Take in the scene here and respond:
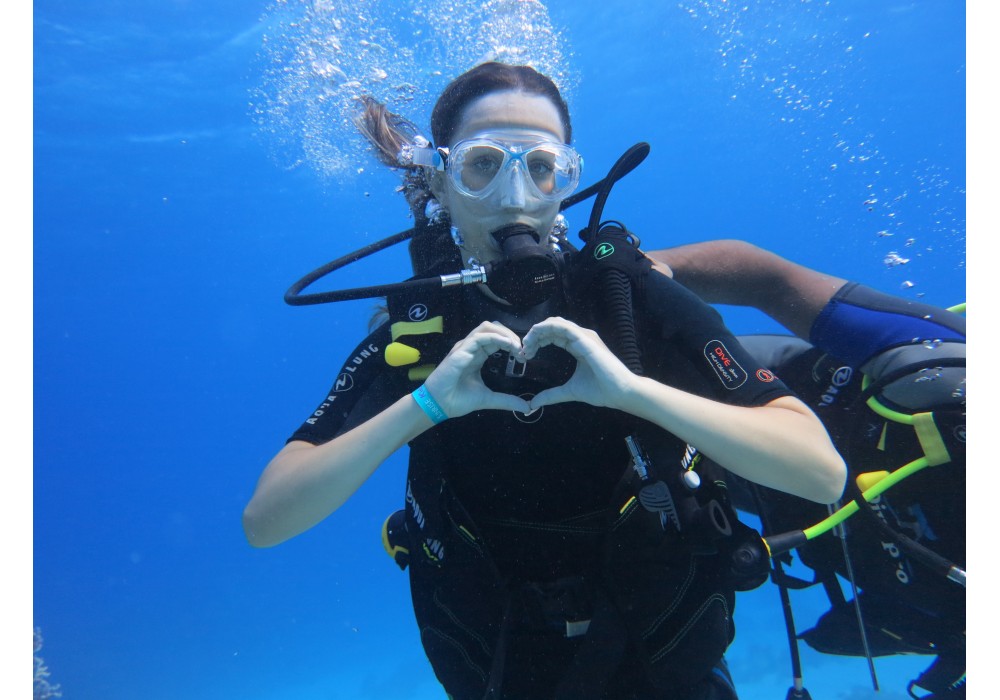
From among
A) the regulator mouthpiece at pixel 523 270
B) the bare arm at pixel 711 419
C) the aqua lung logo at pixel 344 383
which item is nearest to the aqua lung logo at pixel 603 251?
the regulator mouthpiece at pixel 523 270

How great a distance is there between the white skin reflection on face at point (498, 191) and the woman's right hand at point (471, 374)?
694mm

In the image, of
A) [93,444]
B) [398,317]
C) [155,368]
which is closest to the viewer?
[398,317]

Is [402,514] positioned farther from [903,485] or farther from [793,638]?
[903,485]

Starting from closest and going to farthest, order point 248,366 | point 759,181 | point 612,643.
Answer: point 612,643
point 759,181
point 248,366

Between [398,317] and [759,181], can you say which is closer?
[398,317]

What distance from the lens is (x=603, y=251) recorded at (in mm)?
2172

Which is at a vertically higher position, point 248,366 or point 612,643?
point 248,366

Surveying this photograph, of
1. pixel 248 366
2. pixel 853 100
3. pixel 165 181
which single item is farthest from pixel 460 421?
pixel 248 366

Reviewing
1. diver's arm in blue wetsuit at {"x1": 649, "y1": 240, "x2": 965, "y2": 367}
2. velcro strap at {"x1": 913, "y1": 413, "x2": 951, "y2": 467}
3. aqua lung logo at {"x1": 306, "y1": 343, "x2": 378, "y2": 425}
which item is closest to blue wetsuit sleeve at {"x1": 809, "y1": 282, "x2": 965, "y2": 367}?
diver's arm in blue wetsuit at {"x1": 649, "y1": 240, "x2": 965, "y2": 367}

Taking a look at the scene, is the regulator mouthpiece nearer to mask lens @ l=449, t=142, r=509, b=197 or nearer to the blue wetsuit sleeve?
mask lens @ l=449, t=142, r=509, b=197

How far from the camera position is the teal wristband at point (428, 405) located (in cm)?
181

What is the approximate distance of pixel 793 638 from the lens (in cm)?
270

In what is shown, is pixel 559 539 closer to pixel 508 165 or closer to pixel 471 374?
pixel 471 374

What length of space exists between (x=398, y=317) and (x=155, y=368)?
122ft
